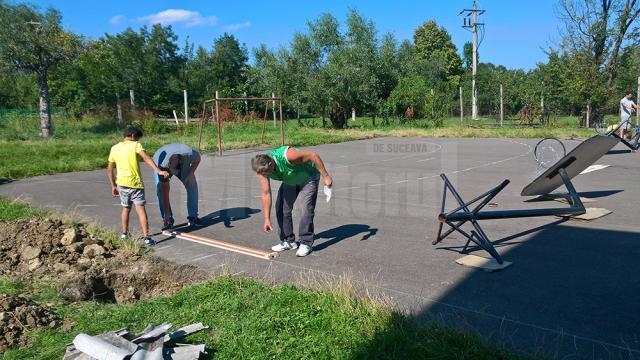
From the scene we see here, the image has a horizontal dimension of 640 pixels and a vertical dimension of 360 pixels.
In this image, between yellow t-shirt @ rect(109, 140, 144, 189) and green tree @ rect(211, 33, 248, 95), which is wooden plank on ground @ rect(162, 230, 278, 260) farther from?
green tree @ rect(211, 33, 248, 95)

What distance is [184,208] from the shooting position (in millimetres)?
9336

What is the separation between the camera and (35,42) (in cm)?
2419

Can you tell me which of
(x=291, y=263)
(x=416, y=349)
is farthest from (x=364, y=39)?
(x=416, y=349)

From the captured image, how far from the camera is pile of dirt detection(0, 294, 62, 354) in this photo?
365 centimetres

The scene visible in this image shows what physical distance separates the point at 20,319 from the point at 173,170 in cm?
366

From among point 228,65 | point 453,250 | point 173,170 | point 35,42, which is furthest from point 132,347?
point 228,65

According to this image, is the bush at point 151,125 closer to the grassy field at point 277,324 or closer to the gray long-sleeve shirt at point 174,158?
the gray long-sleeve shirt at point 174,158

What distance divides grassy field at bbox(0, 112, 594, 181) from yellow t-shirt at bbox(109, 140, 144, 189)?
31.1 ft

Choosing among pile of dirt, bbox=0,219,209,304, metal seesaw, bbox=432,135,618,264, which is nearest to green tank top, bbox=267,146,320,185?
pile of dirt, bbox=0,219,209,304

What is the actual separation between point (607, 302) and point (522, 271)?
97cm

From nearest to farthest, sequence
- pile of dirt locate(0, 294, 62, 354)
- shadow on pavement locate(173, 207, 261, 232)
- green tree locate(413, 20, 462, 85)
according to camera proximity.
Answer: pile of dirt locate(0, 294, 62, 354) → shadow on pavement locate(173, 207, 261, 232) → green tree locate(413, 20, 462, 85)

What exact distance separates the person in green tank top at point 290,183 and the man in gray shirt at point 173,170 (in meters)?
2.04

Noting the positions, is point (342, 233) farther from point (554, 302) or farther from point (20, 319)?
point (20, 319)

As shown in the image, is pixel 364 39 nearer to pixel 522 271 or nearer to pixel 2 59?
pixel 2 59
